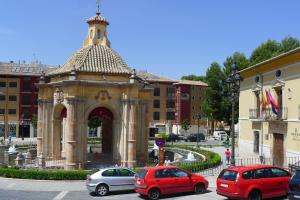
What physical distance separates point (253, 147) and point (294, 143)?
8337 mm

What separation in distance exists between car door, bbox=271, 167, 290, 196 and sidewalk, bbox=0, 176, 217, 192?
4384mm

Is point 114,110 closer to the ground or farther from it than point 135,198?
farther from it

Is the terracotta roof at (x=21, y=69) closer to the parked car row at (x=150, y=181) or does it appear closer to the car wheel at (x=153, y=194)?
the parked car row at (x=150, y=181)

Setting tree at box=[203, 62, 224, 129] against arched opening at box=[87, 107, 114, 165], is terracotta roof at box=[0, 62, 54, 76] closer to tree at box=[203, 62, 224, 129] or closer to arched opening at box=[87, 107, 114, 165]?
tree at box=[203, 62, 224, 129]

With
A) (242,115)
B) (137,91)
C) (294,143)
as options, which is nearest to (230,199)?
(294,143)

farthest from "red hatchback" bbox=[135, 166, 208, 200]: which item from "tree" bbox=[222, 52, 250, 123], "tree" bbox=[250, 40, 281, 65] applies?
"tree" bbox=[222, 52, 250, 123]

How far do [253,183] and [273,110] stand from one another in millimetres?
15703

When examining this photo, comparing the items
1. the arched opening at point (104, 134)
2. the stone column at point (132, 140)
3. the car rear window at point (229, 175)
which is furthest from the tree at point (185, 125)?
the car rear window at point (229, 175)

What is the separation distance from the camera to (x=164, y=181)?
19.6m

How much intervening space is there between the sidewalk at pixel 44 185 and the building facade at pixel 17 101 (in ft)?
177

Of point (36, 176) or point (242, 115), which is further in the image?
point (242, 115)

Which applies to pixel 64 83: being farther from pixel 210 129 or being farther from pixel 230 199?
pixel 210 129

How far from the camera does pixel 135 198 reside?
66.4 feet

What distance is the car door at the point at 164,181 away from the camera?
63.9 ft
